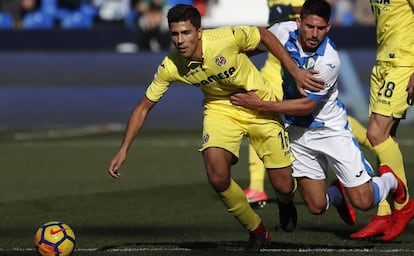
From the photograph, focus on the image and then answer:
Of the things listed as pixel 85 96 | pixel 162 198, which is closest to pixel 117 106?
pixel 85 96

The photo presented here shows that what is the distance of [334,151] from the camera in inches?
383

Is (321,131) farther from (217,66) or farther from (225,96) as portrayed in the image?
(217,66)

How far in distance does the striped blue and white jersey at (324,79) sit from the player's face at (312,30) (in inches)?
3.9

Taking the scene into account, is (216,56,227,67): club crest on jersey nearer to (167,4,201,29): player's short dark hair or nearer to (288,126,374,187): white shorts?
(167,4,201,29): player's short dark hair

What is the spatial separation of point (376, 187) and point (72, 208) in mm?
3721

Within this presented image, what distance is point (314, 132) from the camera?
9781 mm

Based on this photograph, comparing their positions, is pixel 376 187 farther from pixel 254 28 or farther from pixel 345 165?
pixel 254 28

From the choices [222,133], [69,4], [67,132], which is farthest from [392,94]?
[69,4]

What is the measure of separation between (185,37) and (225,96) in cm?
71

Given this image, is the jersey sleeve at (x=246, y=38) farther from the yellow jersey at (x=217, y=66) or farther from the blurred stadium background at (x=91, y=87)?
the blurred stadium background at (x=91, y=87)

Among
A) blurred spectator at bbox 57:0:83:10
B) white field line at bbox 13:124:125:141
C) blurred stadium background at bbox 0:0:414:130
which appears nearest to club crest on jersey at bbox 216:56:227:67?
white field line at bbox 13:124:125:141

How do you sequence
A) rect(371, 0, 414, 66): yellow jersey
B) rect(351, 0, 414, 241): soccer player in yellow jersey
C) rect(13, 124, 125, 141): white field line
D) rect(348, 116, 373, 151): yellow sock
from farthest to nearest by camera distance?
rect(13, 124, 125, 141): white field line, rect(348, 116, 373, 151): yellow sock, rect(371, 0, 414, 66): yellow jersey, rect(351, 0, 414, 241): soccer player in yellow jersey

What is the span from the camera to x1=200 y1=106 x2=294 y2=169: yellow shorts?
367 inches

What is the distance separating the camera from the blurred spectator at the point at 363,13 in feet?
85.7
